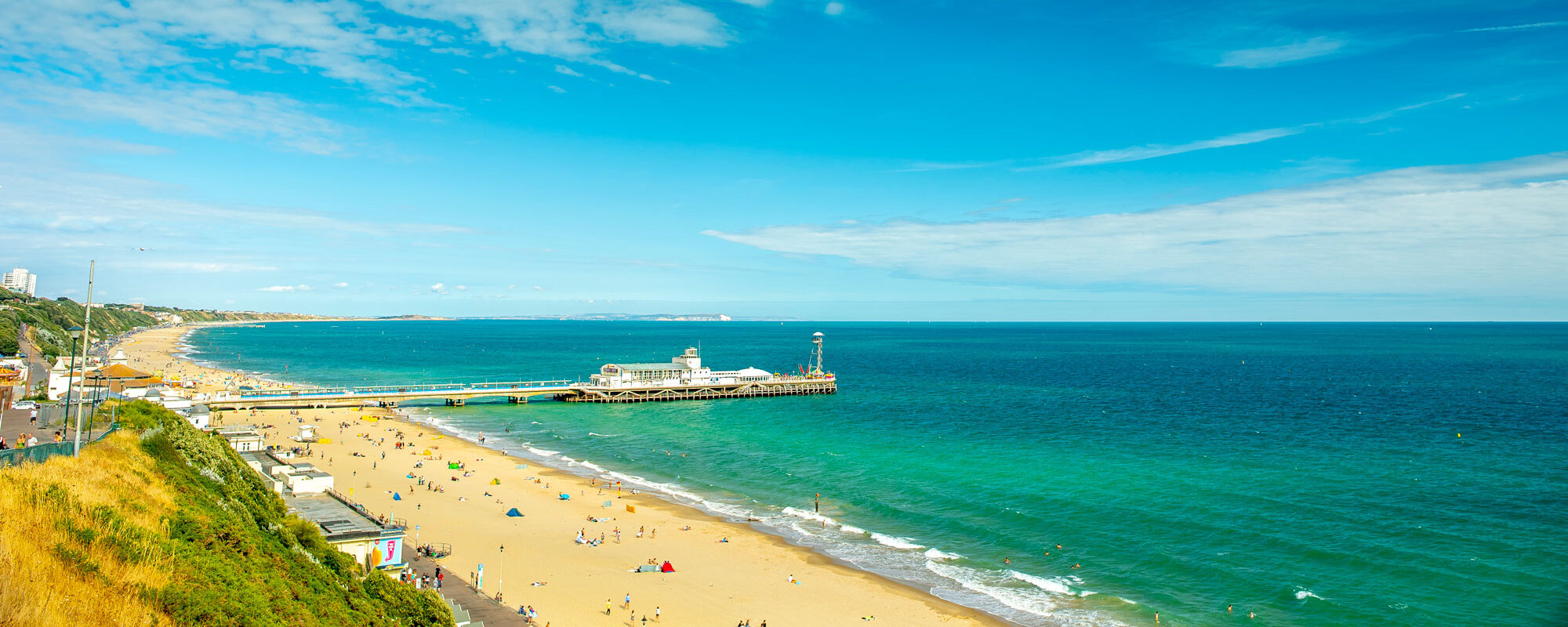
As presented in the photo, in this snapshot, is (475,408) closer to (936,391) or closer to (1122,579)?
(936,391)

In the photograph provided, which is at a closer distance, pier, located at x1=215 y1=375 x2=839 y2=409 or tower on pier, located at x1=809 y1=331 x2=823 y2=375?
pier, located at x1=215 y1=375 x2=839 y2=409

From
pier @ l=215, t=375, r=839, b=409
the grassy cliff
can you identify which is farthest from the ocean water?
the grassy cliff

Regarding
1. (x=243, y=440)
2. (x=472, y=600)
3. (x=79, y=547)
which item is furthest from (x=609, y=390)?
(x=79, y=547)

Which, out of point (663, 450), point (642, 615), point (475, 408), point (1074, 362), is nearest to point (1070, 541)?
point (642, 615)

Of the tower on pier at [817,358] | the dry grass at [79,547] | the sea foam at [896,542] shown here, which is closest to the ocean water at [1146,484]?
the sea foam at [896,542]

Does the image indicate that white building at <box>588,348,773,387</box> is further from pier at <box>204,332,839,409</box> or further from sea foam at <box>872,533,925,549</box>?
sea foam at <box>872,533,925,549</box>

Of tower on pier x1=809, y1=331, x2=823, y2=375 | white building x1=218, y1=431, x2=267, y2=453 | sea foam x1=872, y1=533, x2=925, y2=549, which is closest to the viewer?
sea foam x1=872, y1=533, x2=925, y2=549
